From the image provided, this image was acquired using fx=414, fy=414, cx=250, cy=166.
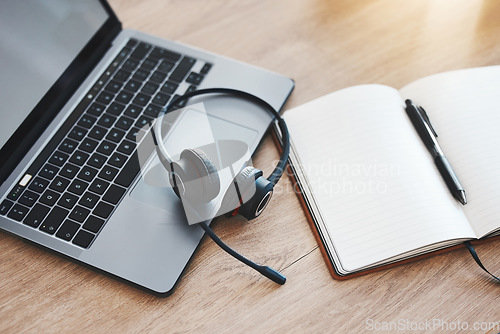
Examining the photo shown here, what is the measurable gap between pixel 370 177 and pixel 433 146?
113mm

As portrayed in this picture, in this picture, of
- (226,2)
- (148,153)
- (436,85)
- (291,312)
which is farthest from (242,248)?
(226,2)

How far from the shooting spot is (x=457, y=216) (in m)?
0.59

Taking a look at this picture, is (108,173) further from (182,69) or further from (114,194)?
(182,69)

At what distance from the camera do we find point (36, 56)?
0.65 meters

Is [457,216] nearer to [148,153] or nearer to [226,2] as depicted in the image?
[148,153]

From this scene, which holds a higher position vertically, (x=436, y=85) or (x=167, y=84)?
(x=167, y=84)

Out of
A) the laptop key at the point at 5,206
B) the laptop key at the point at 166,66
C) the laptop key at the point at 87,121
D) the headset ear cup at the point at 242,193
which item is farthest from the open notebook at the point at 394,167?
the laptop key at the point at 5,206

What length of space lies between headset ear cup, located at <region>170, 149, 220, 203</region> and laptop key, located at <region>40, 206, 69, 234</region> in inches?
7.0

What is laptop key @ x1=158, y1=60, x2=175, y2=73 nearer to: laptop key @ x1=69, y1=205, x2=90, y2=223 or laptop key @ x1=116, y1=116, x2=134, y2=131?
laptop key @ x1=116, y1=116, x2=134, y2=131

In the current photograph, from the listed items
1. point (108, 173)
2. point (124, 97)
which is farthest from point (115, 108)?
A: point (108, 173)

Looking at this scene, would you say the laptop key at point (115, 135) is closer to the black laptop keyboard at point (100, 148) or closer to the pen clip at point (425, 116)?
the black laptop keyboard at point (100, 148)

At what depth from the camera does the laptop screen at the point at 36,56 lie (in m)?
0.62

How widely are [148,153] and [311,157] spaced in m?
0.26

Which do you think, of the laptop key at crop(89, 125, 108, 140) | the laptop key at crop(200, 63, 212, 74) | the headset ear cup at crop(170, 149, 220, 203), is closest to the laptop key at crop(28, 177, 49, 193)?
the laptop key at crop(89, 125, 108, 140)
